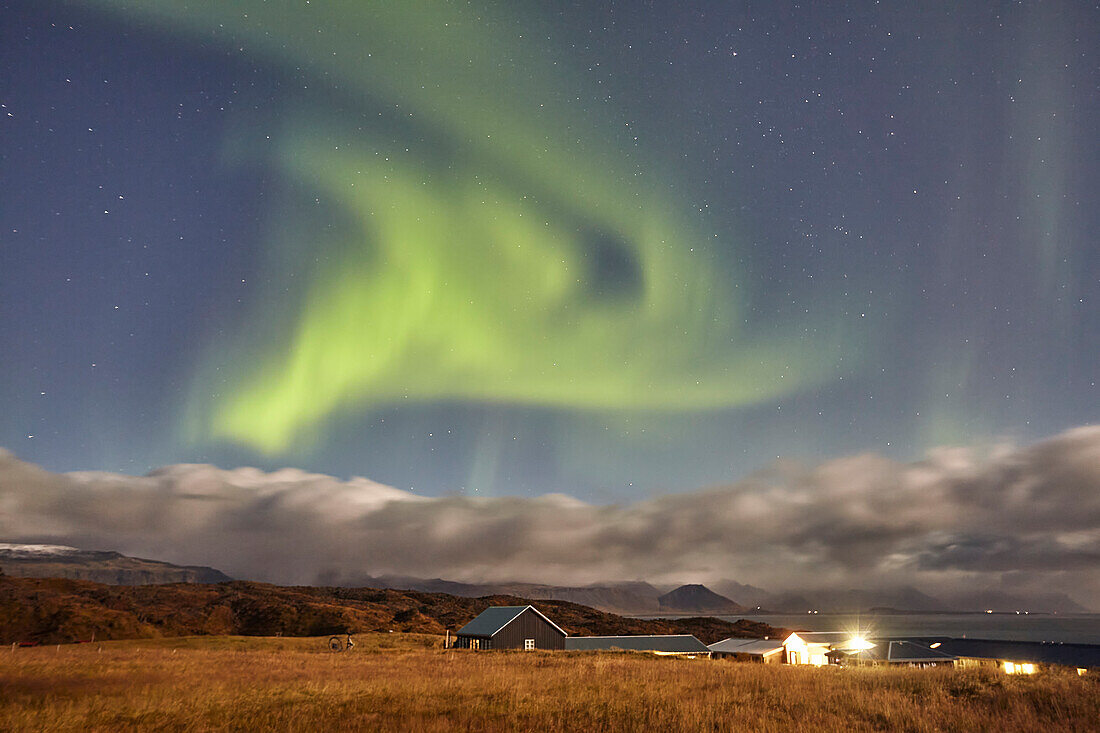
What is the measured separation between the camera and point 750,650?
82.8m

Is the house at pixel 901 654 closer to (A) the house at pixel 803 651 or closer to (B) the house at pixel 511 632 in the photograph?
(A) the house at pixel 803 651

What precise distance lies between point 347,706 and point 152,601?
15865 centimetres

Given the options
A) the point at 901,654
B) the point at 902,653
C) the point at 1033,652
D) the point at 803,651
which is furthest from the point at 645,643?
the point at 1033,652

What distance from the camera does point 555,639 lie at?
78.1m

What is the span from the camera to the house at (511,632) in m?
72.2

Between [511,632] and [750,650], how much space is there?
30.4 meters

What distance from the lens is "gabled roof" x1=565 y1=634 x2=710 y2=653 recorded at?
82.0 m

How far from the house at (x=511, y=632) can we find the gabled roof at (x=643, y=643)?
3.90 meters

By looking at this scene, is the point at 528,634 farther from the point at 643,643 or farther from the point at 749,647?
the point at 749,647

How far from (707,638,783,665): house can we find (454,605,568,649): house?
19.7 meters

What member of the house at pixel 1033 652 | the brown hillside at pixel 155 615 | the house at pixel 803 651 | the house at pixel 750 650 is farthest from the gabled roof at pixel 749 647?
the house at pixel 1033 652

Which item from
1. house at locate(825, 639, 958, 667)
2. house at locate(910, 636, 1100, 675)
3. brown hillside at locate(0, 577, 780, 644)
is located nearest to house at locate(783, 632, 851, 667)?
house at locate(825, 639, 958, 667)

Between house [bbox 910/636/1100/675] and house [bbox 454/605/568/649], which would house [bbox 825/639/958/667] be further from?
house [bbox 910/636/1100/675]

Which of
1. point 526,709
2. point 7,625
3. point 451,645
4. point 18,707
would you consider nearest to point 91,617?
point 7,625
